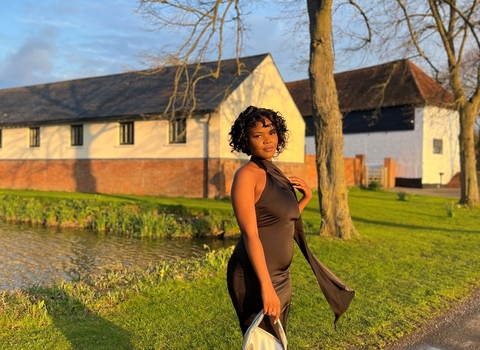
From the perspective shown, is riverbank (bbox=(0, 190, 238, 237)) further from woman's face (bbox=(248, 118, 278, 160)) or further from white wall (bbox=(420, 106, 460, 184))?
white wall (bbox=(420, 106, 460, 184))

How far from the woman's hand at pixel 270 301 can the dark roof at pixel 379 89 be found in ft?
95.2

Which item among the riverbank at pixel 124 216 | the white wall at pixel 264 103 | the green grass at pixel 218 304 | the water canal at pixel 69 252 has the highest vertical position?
the white wall at pixel 264 103

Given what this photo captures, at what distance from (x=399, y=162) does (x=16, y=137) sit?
1002 inches

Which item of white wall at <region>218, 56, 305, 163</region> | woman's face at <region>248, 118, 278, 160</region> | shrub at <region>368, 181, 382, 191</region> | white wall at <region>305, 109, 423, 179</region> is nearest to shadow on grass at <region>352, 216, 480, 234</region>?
white wall at <region>218, 56, 305, 163</region>

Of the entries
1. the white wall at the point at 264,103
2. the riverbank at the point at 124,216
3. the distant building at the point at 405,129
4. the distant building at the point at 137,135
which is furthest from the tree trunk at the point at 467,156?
the distant building at the point at 405,129

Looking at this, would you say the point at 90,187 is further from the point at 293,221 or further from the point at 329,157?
the point at 293,221

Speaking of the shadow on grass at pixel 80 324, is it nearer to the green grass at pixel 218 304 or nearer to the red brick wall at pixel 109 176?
the green grass at pixel 218 304

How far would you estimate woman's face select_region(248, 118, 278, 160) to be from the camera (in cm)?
298

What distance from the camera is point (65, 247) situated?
44.0 feet

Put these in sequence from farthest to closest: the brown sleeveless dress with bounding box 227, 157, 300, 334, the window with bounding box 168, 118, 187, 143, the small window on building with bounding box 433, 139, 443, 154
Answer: the small window on building with bounding box 433, 139, 443, 154
the window with bounding box 168, 118, 187, 143
the brown sleeveless dress with bounding box 227, 157, 300, 334

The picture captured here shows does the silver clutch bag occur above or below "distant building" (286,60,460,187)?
below

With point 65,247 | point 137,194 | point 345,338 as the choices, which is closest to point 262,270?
point 345,338

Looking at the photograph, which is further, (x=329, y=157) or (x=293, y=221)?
(x=329, y=157)

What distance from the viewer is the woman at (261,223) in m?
2.77
